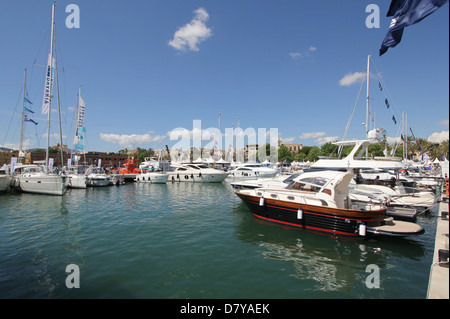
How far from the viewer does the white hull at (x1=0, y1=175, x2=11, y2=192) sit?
79.4ft

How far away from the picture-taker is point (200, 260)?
785 cm

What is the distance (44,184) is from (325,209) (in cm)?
2795

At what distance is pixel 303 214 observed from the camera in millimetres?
11109

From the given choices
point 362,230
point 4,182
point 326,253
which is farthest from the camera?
point 4,182

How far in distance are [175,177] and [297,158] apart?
244 feet

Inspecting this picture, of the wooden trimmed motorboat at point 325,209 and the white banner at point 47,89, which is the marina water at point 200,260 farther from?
the white banner at point 47,89

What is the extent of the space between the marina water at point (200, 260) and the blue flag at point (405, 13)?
25.7 feet

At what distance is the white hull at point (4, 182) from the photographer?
24203mm

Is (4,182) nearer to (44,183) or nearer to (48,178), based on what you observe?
(44,183)

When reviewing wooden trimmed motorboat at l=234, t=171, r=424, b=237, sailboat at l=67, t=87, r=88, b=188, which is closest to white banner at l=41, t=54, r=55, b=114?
sailboat at l=67, t=87, r=88, b=188

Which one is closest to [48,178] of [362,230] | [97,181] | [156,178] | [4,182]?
[4,182]
